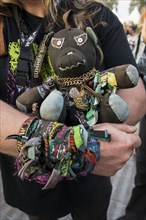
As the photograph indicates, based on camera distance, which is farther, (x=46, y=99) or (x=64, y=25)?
(x=64, y=25)

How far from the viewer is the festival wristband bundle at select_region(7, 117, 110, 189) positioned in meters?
0.83

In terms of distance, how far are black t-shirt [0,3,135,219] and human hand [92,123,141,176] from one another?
23 cm

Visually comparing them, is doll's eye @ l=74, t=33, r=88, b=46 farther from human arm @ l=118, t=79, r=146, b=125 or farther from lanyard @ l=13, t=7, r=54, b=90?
human arm @ l=118, t=79, r=146, b=125

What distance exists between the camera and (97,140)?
2.93 ft

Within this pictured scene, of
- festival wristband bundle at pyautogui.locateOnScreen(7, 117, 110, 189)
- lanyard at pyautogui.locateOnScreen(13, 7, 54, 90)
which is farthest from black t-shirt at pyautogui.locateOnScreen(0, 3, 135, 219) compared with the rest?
festival wristband bundle at pyautogui.locateOnScreen(7, 117, 110, 189)

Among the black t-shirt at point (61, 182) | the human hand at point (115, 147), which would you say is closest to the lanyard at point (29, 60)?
the black t-shirt at point (61, 182)

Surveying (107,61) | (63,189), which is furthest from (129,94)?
(63,189)

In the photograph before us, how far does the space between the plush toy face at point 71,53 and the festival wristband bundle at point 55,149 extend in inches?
6.9

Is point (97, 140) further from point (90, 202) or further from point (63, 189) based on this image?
point (90, 202)

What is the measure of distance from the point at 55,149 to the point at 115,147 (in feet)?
A: 0.67

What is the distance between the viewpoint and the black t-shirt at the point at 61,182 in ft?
3.52

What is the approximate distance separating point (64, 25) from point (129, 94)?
361 millimetres

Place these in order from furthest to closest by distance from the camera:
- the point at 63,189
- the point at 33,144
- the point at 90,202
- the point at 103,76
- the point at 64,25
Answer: the point at 90,202
the point at 63,189
the point at 64,25
the point at 103,76
the point at 33,144

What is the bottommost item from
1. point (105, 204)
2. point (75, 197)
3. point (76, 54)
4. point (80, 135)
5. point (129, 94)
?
point (105, 204)
